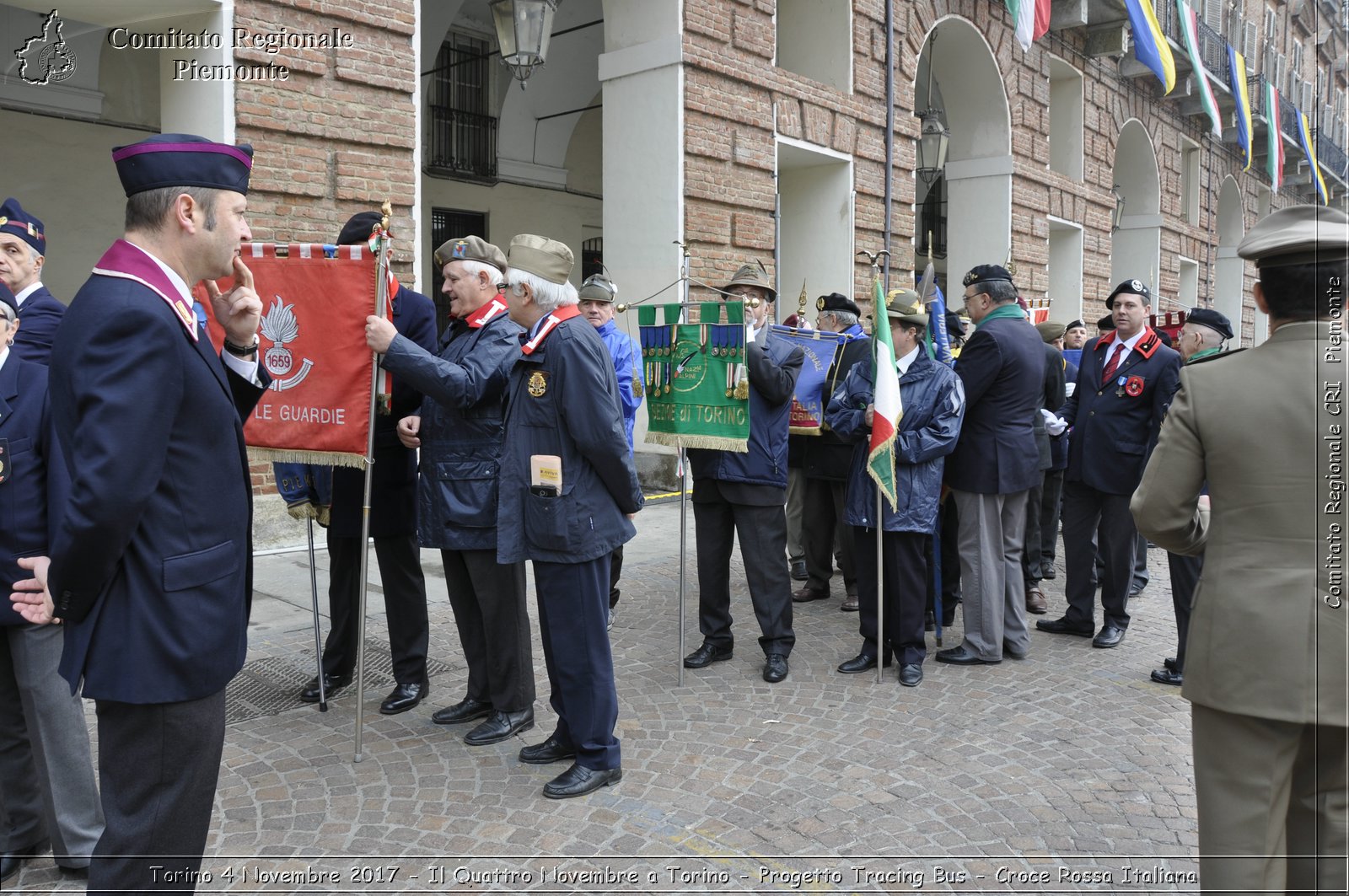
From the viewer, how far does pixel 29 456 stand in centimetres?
304

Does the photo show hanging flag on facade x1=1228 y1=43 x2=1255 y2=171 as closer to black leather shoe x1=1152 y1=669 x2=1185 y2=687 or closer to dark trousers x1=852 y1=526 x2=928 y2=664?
black leather shoe x1=1152 y1=669 x2=1185 y2=687

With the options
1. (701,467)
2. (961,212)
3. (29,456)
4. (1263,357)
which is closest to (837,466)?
(701,467)

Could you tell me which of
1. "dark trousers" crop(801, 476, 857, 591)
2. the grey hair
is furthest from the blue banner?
the grey hair

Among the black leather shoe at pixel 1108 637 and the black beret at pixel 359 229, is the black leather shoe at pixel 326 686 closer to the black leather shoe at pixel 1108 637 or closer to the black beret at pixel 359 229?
the black beret at pixel 359 229

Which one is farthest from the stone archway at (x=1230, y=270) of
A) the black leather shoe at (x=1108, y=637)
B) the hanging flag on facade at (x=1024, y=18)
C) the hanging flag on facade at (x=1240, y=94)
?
the black leather shoe at (x=1108, y=637)

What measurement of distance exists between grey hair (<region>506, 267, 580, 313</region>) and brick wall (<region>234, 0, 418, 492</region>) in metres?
4.32

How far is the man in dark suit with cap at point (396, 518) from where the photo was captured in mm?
4699

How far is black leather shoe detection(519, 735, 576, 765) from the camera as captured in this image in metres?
4.10

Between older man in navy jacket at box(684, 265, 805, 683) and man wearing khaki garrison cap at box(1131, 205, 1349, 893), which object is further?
older man in navy jacket at box(684, 265, 805, 683)

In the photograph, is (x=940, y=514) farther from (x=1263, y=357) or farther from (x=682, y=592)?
(x=1263, y=357)

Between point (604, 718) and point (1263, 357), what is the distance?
260 cm

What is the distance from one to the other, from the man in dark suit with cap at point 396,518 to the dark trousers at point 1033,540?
4.49m

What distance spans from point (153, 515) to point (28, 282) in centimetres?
201

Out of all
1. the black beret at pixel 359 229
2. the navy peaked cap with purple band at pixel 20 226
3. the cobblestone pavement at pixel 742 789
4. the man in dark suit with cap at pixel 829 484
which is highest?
the black beret at pixel 359 229
